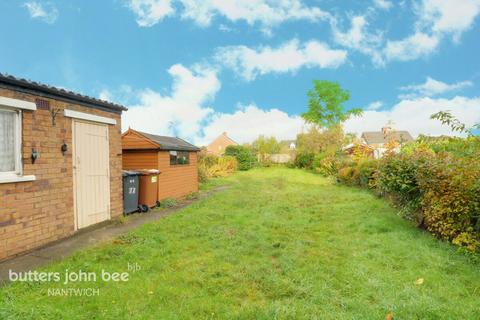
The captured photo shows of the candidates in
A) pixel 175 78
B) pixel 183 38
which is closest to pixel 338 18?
pixel 183 38

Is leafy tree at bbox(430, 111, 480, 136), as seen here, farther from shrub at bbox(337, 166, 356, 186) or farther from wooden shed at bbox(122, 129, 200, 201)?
shrub at bbox(337, 166, 356, 186)

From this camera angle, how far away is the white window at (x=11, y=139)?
4.50 meters

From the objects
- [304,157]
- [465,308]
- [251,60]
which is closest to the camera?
[465,308]

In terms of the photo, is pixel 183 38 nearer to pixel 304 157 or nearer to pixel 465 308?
pixel 465 308

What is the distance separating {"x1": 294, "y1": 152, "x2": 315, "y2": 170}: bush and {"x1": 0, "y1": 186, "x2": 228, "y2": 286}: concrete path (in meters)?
22.9

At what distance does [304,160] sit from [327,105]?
14.2 meters

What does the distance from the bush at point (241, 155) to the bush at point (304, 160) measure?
5461 millimetres

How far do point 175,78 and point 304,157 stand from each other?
20.1m

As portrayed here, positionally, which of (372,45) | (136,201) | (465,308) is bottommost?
(465,308)

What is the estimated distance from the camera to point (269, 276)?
12.2 feet

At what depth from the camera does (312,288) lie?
11.1 feet

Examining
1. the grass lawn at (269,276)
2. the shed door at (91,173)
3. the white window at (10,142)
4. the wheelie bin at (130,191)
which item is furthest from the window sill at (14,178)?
the wheelie bin at (130,191)

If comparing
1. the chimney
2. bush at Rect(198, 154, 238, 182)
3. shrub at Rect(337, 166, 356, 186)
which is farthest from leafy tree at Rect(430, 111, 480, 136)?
bush at Rect(198, 154, 238, 182)

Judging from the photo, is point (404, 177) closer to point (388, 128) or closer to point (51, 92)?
point (51, 92)
